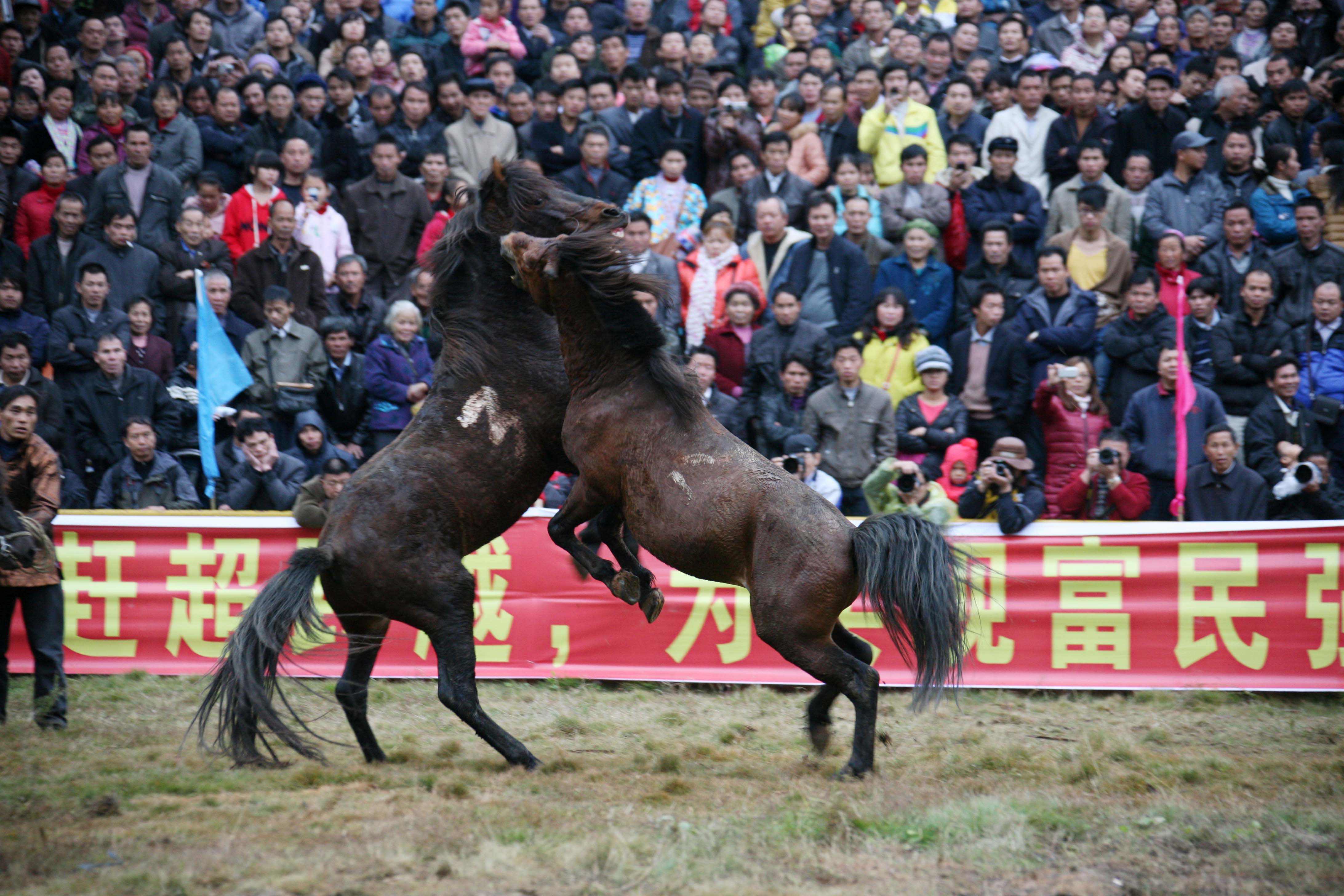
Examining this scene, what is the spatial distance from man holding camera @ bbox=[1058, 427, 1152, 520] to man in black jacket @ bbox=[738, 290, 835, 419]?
1985 mm

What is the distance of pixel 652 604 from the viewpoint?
5832 mm

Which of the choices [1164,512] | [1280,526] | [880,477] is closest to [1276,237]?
[1164,512]

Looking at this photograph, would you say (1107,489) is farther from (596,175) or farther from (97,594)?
(97,594)

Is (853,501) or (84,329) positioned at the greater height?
(84,329)

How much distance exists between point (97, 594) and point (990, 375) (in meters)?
6.66

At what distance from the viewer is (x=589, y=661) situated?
320 inches

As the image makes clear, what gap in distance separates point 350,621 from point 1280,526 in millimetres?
5614

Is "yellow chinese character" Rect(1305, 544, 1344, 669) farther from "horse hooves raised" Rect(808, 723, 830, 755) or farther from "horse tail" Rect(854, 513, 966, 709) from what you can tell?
Answer: "horse hooves raised" Rect(808, 723, 830, 755)

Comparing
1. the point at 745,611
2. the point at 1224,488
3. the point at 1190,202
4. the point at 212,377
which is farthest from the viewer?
the point at 1190,202

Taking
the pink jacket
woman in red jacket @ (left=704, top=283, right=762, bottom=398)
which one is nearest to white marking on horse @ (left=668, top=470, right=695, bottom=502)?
woman in red jacket @ (left=704, top=283, right=762, bottom=398)

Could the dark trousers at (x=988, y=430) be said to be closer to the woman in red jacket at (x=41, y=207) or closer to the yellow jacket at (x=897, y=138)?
the yellow jacket at (x=897, y=138)

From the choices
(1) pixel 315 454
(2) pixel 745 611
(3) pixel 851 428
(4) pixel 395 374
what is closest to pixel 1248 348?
(3) pixel 851 428

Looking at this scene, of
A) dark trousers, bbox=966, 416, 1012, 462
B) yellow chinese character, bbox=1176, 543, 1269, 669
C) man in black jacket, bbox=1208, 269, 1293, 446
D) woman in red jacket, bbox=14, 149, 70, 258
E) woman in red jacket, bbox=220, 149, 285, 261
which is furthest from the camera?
woman in red jacket, bbox=14, 149, 70, 258

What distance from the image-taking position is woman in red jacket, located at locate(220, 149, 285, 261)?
34.3 ft
